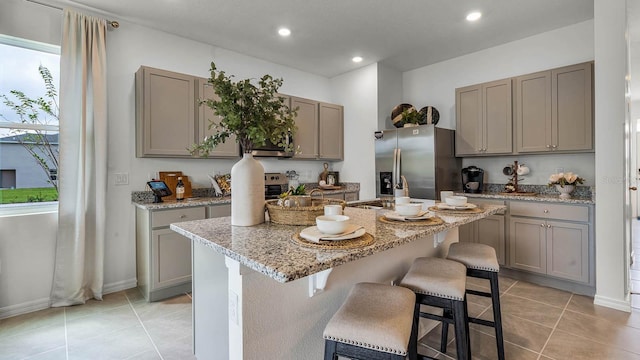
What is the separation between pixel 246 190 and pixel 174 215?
1.78m

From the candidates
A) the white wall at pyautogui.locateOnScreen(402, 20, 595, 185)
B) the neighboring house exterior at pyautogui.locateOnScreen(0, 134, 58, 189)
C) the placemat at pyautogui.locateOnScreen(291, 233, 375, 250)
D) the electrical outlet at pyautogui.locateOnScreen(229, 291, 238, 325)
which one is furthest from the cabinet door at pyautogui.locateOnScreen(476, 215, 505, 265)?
the neighboring house exterior at pyautogui.locateOnScreen(0, 134, 58, 189)

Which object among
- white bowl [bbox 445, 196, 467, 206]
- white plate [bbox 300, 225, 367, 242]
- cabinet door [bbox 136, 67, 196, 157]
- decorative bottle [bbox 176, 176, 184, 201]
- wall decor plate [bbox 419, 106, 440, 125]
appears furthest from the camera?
wall decor plate [bbox 419, 106, 440, 125]

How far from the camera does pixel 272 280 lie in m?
1.26

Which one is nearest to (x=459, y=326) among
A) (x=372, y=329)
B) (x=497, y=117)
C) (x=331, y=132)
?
(x=372, y=329)

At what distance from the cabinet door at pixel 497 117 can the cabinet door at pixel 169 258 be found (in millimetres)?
3560

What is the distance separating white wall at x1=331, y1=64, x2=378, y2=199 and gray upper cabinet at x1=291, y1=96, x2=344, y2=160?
15 centimetres

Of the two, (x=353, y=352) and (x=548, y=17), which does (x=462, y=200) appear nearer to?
(x=353, y=352)

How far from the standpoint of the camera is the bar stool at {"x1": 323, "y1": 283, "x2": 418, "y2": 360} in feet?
3.49

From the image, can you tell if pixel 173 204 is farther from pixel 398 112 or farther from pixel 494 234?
pixel 494 234

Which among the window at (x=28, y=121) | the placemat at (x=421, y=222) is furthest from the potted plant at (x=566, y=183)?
the window at (x=28, y=121)

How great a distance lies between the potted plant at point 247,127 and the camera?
139 cm

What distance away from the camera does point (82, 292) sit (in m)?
2.77

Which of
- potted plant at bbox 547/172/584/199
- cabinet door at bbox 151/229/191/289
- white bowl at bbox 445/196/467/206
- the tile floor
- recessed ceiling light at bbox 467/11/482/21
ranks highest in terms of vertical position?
recessed ceiling light at bbox 467/11/482/21

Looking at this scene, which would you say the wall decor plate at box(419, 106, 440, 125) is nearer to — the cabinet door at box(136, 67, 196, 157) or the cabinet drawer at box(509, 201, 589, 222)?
the cabinet drawer at box(509, 201, 589, 222)
